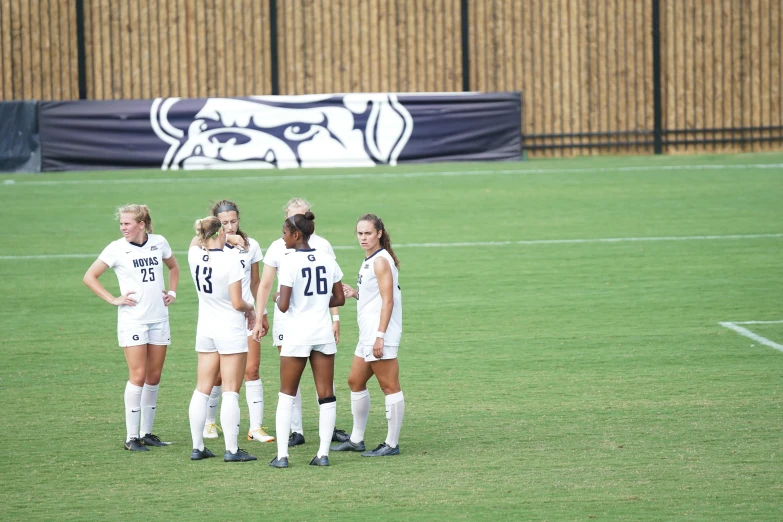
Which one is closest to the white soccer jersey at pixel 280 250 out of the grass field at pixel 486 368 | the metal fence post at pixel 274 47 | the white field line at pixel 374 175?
the grass field at pixel 486 368

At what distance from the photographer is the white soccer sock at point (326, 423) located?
22.2ft

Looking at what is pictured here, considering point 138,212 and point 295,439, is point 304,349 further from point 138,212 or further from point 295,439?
point 138,212

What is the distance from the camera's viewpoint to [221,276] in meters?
6.78

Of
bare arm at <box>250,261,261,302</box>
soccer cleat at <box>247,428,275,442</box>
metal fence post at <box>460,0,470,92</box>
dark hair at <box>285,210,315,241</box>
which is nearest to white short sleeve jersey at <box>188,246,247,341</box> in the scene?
dark hair at <box>285,210,315,241</box>

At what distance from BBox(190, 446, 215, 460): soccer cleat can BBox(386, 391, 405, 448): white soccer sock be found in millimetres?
1297

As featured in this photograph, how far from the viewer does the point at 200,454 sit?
7066mm

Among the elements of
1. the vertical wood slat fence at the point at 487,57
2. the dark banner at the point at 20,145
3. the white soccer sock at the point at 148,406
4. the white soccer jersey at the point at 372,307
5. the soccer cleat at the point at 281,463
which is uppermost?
the vertical wood slat fence at the point at 487,57

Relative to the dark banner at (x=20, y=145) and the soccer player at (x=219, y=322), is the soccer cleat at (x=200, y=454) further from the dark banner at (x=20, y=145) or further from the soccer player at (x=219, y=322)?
the dark banner at (x=20, y=145)

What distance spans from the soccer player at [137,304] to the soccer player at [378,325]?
1505mm

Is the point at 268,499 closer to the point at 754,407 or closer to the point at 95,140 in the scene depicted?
the point at 754,407

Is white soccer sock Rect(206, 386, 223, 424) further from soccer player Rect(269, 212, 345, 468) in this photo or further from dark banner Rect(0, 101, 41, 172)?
dark banner Rect(0, 101, 41, 172)

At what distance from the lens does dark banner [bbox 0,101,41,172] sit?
25.1 m

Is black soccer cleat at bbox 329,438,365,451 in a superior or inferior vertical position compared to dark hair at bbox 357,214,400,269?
inferior

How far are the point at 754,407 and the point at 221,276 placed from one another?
14.8 feet
